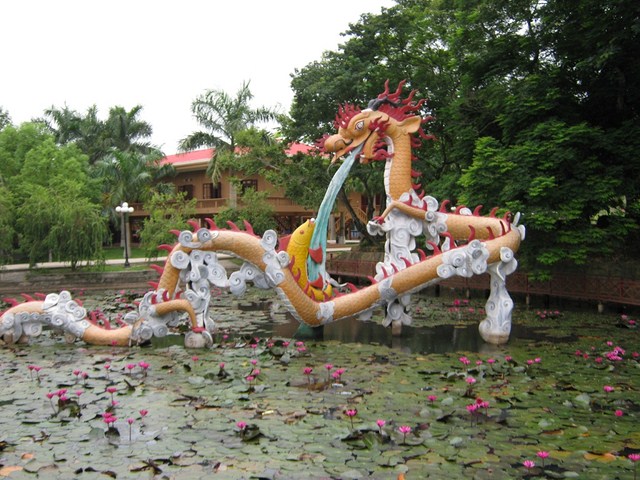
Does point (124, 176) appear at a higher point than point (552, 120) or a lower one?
higher

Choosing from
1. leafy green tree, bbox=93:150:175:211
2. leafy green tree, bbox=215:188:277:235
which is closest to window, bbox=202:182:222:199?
leafy green tree, bbox=93:150:175:211

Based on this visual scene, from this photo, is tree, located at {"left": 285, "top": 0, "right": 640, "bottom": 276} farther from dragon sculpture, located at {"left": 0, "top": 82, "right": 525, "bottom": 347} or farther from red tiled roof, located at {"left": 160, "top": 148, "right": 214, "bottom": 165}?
red tiled roof, located at {"left": 160, "top": 148, "right": 214, "bottom": 165}

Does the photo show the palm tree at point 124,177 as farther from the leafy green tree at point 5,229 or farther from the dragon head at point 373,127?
the dragon head at point 373,127

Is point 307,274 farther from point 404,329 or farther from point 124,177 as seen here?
point 124,177

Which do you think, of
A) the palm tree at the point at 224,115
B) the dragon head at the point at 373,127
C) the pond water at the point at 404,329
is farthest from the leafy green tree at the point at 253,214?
the dragon head at the point at 373,127

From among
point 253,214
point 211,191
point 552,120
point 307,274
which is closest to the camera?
point 307,274

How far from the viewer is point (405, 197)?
9.26m

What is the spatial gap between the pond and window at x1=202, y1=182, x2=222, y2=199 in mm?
22031

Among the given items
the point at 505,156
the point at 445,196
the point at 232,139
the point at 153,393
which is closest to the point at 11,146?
the point at 232,139

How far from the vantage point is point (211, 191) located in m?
30.8

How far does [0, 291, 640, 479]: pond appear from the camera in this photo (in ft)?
13.6

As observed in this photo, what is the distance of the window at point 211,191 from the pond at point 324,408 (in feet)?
72.3

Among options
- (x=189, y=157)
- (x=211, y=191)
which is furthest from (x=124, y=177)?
(x=189, y=157)

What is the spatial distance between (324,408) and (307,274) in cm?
354
